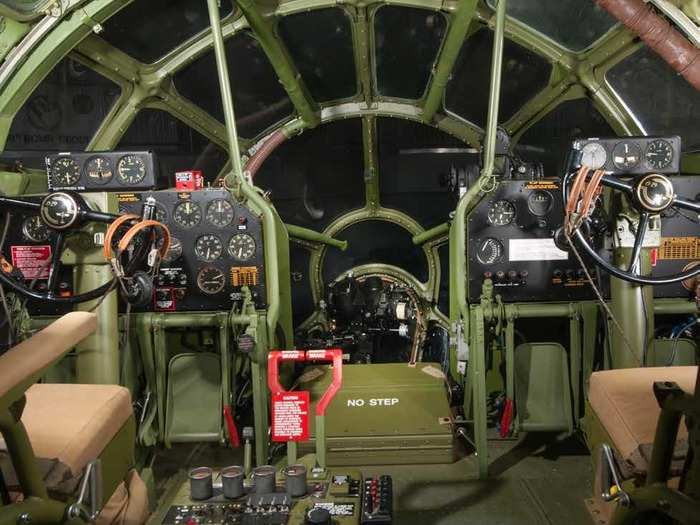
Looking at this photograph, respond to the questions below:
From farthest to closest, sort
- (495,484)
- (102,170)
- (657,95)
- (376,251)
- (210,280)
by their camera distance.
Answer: (376,251) < (657,95) < (210,280) < (102,170) < (495,484)

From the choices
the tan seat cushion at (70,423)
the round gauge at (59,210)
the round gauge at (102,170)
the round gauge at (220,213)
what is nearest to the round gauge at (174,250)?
the round gauge at (220,213)

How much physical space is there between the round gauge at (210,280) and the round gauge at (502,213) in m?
1.83

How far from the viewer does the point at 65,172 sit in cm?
370

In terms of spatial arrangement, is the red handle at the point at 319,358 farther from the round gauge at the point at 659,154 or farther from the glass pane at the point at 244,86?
the glass pane at the point at 244,86

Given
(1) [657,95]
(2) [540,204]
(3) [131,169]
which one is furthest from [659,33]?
(3) [131,169]

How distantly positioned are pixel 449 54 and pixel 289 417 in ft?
10.9

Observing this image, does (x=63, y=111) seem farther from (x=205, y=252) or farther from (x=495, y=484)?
(x=495, y=484)

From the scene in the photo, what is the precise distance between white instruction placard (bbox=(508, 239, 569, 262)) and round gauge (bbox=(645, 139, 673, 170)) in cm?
75

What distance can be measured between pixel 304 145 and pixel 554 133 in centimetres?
241

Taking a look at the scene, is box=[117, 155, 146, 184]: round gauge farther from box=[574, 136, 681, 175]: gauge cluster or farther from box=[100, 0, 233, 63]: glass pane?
box=[574, 136, 681, 175]: gauge cluster

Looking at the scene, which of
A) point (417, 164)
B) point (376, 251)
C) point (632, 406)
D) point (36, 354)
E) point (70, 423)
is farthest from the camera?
point (376, 251)

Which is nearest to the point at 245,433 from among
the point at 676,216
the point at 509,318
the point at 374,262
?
the point at 509,318

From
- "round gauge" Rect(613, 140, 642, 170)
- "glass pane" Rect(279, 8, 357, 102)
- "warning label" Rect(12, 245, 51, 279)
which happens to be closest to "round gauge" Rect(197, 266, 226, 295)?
"warning label" Rect(12, 245, 51, 279)

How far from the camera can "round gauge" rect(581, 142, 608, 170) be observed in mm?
3422
